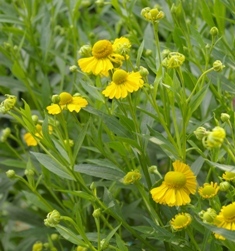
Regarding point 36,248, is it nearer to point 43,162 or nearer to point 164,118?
point 43,162

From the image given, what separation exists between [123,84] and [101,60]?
0.08m

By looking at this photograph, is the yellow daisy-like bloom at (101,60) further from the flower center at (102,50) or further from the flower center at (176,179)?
the flower center at (176,179)

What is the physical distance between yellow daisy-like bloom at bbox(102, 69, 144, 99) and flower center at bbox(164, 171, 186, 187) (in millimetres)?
154

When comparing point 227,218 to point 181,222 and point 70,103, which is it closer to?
point 181,222

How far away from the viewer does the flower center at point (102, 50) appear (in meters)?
1.14

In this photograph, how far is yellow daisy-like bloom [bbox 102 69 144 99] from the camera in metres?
1.07

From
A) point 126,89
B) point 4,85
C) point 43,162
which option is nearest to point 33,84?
point 4,85

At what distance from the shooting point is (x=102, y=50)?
3.75 ft

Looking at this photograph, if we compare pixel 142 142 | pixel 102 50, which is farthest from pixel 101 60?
pixel 142 142

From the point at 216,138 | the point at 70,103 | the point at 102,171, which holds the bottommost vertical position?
the point at 102,171

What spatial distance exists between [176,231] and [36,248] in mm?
422

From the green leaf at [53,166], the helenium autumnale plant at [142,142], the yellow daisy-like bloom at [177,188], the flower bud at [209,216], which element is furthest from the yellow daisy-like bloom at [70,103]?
the flower bud at [209,216]

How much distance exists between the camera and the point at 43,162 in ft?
3.95

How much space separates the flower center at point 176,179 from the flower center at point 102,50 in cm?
25
